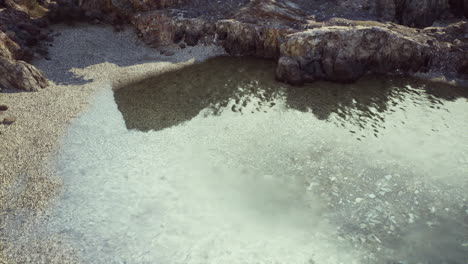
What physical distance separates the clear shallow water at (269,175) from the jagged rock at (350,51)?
105 inches

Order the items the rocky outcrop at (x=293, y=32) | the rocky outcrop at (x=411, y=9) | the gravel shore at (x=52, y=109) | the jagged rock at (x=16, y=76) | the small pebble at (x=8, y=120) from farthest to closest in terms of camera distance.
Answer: the rocky outcrop at (x=411, y=9), the rocky outcrop at (x=293, y=32), the jagged rock at (x=16, y=76), the small pebble at (x=8, y=120), the gravel shore at (x=52, y=109)

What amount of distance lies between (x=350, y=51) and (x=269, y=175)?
21.8m

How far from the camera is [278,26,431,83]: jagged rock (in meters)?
34.9

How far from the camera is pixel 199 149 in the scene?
82.1ft

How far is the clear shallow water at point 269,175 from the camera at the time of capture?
17438 mm

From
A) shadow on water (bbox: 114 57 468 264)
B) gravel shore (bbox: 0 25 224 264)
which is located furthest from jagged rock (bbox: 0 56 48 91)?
shadow on water (bbox: 114 57 468 264)

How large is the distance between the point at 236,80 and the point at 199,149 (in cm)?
1339

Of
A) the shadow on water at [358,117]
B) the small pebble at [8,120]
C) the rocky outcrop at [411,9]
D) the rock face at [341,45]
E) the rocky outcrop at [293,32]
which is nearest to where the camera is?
the shadow on water at [358,117]

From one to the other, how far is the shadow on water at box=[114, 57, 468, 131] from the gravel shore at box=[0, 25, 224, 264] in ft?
14.0

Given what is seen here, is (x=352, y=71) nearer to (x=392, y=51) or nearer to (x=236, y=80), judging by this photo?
(x=392, y=51)

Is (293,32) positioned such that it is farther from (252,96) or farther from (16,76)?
(16,76)

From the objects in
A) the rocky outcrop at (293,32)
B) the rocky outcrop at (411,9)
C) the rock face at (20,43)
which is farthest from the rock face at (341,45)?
the rock face at (20,43)

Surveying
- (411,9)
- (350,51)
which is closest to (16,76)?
(350,51)

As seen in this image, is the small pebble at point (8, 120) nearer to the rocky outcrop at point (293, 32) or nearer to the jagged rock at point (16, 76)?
the jagged rock at point (16, 76)
